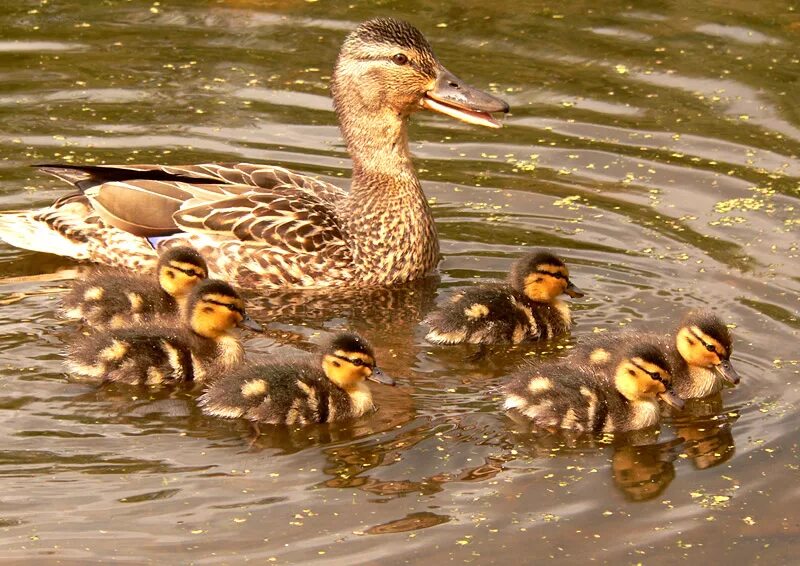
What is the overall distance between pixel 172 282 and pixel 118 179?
3.53ft

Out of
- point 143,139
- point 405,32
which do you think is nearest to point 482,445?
point 405,32

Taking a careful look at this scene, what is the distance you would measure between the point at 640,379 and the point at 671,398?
0.57 feet

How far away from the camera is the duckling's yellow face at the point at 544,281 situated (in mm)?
7223

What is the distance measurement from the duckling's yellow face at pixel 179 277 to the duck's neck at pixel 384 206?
1013 mm

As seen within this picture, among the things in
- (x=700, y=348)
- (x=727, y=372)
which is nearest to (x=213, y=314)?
(x=700, y=348)

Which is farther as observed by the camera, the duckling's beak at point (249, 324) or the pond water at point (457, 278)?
the duckling's beak at point (249, 324)

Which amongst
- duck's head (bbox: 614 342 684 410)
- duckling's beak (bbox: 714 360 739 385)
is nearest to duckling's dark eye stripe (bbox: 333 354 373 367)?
duck's head (bbox: 614 342 684 410)

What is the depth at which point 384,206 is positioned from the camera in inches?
320

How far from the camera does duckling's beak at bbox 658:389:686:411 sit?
6402mm

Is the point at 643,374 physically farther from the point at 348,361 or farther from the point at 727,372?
the point at 348,361

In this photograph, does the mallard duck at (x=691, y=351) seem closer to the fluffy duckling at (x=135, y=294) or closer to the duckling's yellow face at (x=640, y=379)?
the duckling's yellow face at (x=640, y=379)

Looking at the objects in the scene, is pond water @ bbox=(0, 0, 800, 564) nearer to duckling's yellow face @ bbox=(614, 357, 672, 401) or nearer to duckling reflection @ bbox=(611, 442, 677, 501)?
duckling reflection @ bbox=(611, 442, 677, 501)

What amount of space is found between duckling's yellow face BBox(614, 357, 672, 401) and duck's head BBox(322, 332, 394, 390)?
896 mm

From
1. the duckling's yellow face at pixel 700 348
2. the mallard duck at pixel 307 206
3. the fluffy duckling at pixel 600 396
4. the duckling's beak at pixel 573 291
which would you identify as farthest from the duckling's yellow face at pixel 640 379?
the mallard duck at pixel 307 206
